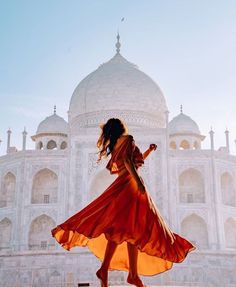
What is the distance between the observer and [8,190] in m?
21.4

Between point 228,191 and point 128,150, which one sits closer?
point 128,150

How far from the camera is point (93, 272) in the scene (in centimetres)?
1277

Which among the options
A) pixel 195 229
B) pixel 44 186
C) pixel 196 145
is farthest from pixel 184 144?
pixel 44 186

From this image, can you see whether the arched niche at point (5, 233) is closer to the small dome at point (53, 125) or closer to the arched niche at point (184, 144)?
the small dome at point (53, 125)

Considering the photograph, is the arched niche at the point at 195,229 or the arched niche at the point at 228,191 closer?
the arched niche at the point at 195,229

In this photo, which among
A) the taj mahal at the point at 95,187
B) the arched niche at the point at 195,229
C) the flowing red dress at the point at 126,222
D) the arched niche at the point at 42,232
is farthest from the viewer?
the arched niche at the point at 42,232

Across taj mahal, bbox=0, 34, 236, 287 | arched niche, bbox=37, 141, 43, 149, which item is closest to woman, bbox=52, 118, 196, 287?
taj mahal, bbox=0, 34, 236, 287

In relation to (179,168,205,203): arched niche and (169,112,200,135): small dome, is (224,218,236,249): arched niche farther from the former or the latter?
(169,112,200,135): small dome

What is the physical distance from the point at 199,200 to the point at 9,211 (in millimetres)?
7698

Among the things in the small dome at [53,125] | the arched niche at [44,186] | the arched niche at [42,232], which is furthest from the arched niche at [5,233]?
the small dome at [53,125]

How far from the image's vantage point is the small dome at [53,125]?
24.0m

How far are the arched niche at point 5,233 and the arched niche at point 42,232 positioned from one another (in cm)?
105

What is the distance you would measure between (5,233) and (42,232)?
1750 mm

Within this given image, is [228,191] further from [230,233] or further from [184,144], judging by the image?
[184,144]
